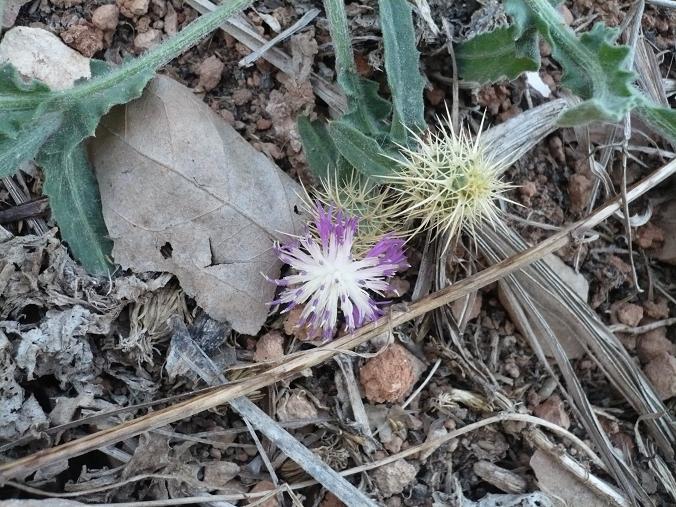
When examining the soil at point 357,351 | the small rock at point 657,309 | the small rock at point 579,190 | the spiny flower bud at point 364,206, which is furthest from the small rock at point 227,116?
the small rock at point 657,309

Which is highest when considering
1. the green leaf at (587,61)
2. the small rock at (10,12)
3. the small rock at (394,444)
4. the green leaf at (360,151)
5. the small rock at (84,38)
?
the green leaf at (587,61)

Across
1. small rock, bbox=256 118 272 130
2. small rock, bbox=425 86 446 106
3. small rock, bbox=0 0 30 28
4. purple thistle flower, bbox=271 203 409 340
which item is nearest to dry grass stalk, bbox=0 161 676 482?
purple thistle flower, bbox=271 203 409 340

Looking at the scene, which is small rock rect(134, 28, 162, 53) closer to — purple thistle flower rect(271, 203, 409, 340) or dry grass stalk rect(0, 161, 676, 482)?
purple thistle flower rect(271, 203, 409, 340)

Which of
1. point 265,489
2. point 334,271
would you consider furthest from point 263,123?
point 265,489

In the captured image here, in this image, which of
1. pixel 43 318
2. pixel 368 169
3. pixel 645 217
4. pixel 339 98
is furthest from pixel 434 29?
pixel 43 318

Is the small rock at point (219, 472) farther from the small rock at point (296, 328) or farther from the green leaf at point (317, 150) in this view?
the green leaf at point (317, 150)

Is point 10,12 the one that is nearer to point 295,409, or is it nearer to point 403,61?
point 403,61
